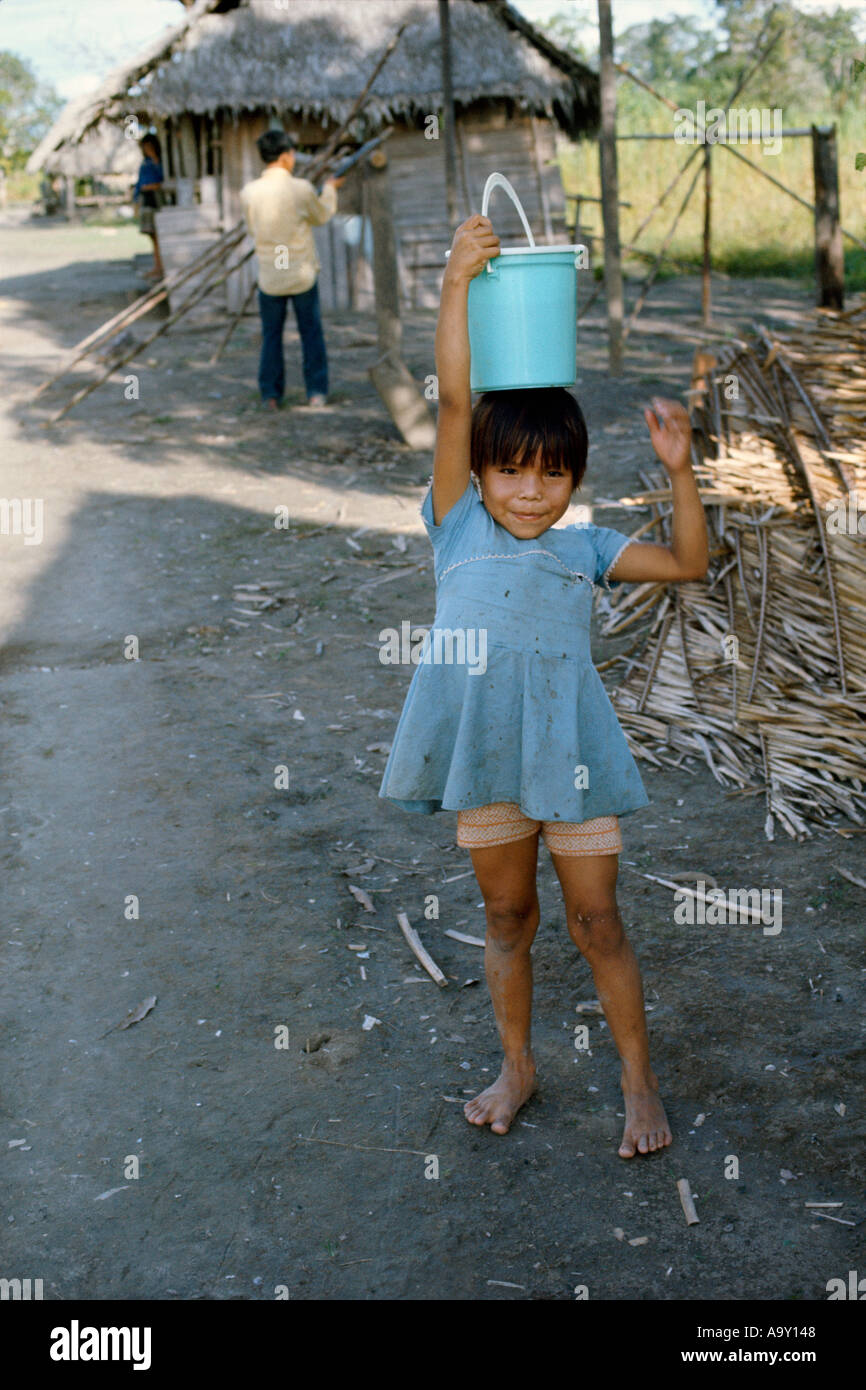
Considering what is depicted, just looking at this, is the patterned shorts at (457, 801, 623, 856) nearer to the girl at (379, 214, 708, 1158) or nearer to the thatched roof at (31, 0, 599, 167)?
the girl at (379, 214, 708, 1158)

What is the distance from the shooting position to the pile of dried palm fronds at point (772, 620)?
383cm

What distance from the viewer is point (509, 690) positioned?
7.20 feet

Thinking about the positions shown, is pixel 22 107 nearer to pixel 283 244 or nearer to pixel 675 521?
pixel 283 244

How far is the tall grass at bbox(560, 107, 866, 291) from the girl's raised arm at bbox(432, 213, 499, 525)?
1148cm

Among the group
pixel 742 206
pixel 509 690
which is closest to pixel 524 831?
pixel 509 690

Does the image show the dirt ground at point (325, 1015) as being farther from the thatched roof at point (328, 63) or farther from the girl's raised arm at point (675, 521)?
the thatched roof at point (328, 63)

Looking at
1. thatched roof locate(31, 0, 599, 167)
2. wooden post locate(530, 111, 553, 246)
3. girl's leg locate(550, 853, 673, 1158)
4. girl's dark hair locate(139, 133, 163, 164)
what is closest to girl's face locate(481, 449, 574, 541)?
girl's leg locate(550, 853, 673, 1158)

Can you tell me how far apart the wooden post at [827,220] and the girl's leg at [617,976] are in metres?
8.90

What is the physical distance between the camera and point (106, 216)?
1168 inches

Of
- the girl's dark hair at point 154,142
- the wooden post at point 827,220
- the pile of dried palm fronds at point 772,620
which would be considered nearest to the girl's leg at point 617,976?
the pile of dried palm fronds at point 772,620

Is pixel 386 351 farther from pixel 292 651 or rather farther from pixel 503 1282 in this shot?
pixel 503 1282

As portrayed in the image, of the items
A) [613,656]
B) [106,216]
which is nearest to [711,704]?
[613,656]

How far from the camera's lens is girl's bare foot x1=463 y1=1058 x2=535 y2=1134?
2.42 m
